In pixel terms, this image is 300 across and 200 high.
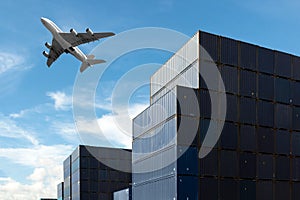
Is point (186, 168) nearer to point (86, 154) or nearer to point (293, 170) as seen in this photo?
point (293, 170)

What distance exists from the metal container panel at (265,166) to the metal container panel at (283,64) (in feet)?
37.6

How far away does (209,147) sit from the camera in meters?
40.1

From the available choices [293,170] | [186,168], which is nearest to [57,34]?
[186,168]

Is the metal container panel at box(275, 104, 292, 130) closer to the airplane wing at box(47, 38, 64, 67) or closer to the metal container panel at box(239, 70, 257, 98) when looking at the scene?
the metal container panel at box(239, 70, 257, 98)

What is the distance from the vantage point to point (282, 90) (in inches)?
1839

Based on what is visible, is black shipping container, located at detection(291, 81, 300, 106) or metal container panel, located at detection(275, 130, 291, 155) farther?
black shipping container, located at detection(291, 81, 300, 106)

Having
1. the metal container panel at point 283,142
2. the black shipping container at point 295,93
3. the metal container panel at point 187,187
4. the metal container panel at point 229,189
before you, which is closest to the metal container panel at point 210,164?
the metal container panel at point 187,187

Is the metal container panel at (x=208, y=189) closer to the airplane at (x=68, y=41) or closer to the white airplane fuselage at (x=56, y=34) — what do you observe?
the airplane at (x=68, y=41)

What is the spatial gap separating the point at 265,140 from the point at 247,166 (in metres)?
4.43

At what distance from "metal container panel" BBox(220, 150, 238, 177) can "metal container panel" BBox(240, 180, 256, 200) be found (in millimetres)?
1563

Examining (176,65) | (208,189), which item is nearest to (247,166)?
(208,189)

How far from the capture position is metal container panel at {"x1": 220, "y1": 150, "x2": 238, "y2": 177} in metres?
40.8

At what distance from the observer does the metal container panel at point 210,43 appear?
42281 mm

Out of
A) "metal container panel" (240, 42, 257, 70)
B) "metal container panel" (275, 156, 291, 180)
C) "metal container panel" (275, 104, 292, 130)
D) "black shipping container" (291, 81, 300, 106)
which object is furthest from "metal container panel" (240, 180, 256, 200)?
"metal container panel" (240, 42, 257, 70)
